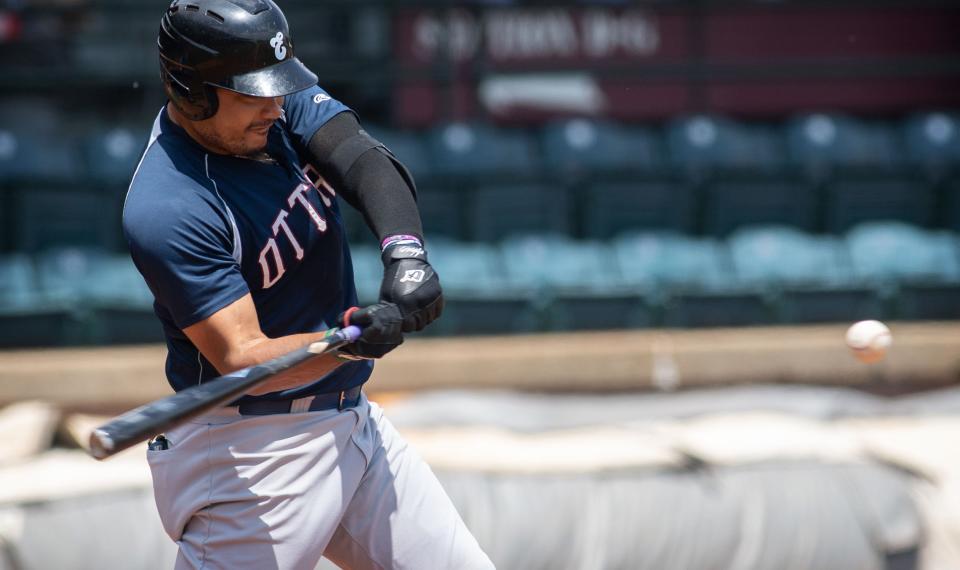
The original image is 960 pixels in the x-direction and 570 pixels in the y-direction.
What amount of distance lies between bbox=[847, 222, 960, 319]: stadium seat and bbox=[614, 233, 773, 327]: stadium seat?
71 cm

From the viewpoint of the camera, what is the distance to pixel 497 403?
4.90 m

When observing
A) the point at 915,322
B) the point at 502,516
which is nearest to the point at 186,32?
the point at 502,516

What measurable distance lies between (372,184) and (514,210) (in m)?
4.49

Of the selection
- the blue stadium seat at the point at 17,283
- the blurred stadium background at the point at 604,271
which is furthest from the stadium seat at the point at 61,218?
the blue stadium seat at the point at 17,283

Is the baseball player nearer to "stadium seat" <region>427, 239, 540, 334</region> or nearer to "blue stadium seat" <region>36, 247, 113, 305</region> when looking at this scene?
"stadium seat" <region>427, 239, 540, 334</region>

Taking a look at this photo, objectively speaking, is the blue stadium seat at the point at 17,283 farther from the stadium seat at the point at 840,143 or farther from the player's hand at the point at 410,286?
the stadium seat at the point at 840,143

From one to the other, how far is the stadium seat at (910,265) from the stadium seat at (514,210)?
1.72 m

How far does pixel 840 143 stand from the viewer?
25.2ft

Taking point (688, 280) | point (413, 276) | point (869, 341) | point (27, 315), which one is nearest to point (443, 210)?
point (688, 280)

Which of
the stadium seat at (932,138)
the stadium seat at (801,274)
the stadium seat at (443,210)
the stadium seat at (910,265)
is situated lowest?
the stadium seat at (443,210)

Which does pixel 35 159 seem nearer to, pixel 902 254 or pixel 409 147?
pixel 409 147

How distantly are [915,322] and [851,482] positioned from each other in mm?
3017

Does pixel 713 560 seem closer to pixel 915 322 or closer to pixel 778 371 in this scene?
pixel 778 371

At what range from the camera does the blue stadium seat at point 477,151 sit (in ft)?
22.9
